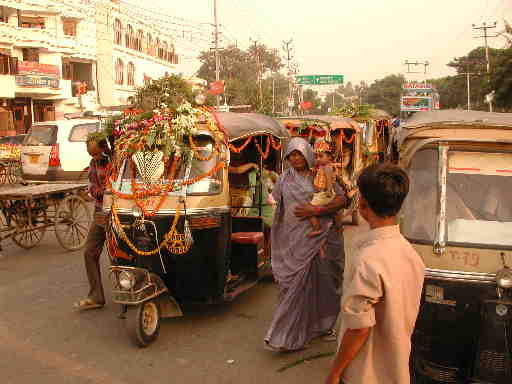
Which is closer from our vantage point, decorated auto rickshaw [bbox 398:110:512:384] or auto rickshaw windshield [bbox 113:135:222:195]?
decorated auto rickshaw [bbox 398:110:512:384]

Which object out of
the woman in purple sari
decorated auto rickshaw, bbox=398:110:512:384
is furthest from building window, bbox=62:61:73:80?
decorated auto rickshaw, bbox=398:110:512:384

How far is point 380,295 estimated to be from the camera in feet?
6.97

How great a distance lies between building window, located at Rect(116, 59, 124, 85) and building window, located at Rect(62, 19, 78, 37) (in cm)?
499

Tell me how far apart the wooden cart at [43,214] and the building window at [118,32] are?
3486cm

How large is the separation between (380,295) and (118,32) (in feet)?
141

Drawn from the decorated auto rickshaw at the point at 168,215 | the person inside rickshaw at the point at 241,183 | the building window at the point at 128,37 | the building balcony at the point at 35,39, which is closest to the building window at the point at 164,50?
the building window at the point at 128,37

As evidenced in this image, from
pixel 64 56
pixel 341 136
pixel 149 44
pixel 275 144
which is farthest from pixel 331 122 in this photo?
pixel 149 44

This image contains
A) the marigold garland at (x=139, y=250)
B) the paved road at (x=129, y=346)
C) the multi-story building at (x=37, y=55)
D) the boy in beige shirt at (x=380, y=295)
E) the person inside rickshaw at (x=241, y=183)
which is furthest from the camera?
the multi-story building at (x=37, y=55)

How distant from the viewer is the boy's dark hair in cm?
223

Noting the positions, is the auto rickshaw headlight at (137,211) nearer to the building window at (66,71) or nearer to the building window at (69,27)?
the building window at (66,71)

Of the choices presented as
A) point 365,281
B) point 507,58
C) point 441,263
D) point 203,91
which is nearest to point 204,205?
point 203,91

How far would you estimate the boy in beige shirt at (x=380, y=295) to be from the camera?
214cm

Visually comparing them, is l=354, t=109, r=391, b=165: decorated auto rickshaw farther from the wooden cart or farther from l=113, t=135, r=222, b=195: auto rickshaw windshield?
l=113, t=135, r=222, b=195: auto rickshaw windshield

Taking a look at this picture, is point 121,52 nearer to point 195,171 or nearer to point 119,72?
point 119,72
